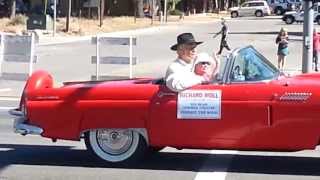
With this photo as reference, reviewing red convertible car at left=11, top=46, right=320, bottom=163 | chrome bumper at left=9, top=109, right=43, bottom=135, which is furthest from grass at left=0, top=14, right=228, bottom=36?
red convertible car at left=11, top=46, right=320, bottom=163

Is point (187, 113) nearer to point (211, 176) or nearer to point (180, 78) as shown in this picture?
point (180, 78)

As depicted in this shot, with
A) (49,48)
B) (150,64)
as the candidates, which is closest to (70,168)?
(150,64)

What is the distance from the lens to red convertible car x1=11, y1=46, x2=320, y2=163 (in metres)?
8.38

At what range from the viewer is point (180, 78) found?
8648mm

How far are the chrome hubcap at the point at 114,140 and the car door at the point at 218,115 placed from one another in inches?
14.3

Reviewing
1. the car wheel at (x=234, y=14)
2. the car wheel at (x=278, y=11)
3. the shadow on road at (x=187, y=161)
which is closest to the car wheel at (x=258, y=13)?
the car wheel at (x=234, y=14)

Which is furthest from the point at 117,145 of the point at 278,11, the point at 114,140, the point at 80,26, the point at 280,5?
the point at 280,5

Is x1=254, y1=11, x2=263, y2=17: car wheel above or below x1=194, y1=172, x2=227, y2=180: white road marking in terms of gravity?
above

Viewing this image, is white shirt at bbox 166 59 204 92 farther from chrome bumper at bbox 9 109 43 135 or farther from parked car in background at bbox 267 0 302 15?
parked car in background at bbox 267 0 302 15

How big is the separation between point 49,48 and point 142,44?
209 inches

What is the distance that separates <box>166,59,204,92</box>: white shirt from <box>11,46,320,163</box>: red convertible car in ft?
0.25

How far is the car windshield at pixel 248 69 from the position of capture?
870 centimetres

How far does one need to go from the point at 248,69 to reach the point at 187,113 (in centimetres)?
84

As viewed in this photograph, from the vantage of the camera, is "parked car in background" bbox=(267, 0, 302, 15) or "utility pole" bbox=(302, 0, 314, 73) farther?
"parked car in background" bbox=(267, 0, 302, 15)
